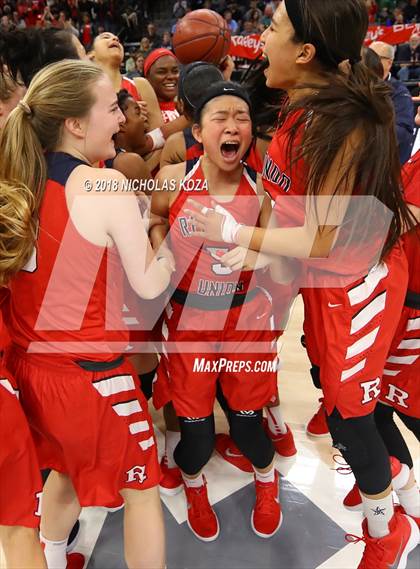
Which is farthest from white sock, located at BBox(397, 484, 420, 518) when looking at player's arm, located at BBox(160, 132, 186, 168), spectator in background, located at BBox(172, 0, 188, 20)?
spectator in background, located at BBox(172, 0, 188, 20)

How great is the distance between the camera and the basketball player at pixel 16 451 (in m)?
1.33

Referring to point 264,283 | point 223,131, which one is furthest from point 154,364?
point 223,131

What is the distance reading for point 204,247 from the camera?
6.12ft

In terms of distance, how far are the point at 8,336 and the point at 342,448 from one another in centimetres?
109

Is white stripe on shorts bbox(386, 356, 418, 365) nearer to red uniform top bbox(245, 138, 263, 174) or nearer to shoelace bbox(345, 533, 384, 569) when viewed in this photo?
shoelace bbox(345, 533, 384, 569)

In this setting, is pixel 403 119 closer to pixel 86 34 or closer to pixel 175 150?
pixel 175 150

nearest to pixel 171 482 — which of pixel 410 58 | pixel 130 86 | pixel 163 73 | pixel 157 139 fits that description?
pixel 157 139

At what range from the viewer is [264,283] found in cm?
200

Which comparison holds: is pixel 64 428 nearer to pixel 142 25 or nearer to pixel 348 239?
pixel 348 239

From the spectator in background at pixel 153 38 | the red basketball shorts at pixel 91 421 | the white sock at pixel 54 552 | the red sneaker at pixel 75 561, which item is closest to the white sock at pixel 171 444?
the red sneaker at pixel 75 561

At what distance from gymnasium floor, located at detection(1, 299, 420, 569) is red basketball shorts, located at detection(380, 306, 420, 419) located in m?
0.60

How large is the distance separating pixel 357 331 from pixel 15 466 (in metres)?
1.03

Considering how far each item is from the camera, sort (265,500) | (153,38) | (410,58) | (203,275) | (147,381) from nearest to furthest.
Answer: (203,275) < (265,500) < (147,381) < (410,58) < (153,38)

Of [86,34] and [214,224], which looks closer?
[214,224]
